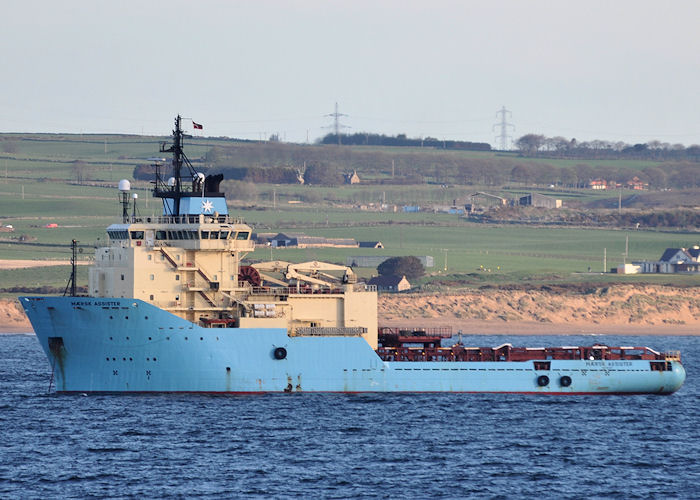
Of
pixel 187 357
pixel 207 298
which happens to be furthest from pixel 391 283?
pixel 187 357

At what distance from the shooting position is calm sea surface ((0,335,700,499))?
34.4 m

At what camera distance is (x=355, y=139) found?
197 m

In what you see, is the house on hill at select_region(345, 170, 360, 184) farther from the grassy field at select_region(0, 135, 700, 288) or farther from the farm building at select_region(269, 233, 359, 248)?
the farm building at select_region(269, 233, 359, 248)

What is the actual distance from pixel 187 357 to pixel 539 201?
132 metres

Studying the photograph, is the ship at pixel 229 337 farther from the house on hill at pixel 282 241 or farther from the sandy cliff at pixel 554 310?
the house on hill at pixel 282 241

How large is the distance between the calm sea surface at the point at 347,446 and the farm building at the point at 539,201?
12206 cm

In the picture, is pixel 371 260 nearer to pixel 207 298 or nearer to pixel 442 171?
pixel 207 298

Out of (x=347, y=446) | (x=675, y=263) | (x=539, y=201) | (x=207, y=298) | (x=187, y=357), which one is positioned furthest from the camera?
(x=539, y=201)

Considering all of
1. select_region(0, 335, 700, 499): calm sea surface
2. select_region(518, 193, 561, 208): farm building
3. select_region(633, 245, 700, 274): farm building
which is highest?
select_region(518, 193, 561, 208): farm building

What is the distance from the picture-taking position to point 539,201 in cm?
17462

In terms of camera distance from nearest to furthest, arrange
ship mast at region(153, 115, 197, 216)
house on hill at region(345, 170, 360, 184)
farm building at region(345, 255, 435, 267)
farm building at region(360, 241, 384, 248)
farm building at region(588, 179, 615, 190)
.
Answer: ship mast at region(153, 115, 197, 216) < farm building at region(345, 255, 435, 267) < farm building at region(360, 241, 384, 248) < house on hill at region(345, 170, 360, 184) < farm building at region(588, 179, 615, 190)

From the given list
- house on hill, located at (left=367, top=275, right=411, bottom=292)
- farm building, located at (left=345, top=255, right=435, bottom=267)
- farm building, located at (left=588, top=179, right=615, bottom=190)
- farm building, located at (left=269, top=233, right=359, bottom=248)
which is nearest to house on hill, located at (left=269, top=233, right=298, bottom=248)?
farm building, located at (left=269, top=233, right=359, bottom=248)

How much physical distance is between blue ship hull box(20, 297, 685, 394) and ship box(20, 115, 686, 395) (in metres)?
0.04

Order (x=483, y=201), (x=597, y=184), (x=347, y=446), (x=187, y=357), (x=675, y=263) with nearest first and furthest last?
(x=347, y=446) → (x=187, y=357) → (x=675, y=263) → (x=483, y=201) → (x=597, y=184)
